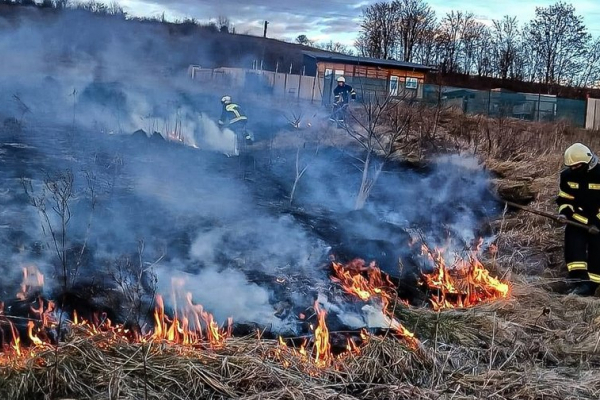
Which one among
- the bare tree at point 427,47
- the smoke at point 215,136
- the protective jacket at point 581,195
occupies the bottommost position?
the protective jacket at point 581,195

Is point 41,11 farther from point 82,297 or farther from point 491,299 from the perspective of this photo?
point 491,299

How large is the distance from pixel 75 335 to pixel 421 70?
3314 cm

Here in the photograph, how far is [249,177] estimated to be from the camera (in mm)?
10031

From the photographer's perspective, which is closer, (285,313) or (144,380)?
(144,380)

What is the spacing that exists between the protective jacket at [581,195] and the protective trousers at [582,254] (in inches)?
6.4

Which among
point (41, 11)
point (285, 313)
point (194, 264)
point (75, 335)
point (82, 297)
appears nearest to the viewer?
point (75, 335)

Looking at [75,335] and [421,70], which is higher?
[421,70]

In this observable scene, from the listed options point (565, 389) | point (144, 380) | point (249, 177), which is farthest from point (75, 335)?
point (249, 177)

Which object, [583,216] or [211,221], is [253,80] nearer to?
[211,221]

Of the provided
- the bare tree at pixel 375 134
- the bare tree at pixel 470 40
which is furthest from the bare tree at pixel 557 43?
the bare tree at pixel 375 134

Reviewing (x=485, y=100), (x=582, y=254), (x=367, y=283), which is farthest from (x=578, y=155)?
(x=485, y=100)

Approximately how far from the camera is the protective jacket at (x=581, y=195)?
Answer: 6914 millimetres

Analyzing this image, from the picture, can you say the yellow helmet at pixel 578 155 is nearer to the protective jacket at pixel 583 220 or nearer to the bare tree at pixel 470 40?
the protective jacket at pixel 583 220

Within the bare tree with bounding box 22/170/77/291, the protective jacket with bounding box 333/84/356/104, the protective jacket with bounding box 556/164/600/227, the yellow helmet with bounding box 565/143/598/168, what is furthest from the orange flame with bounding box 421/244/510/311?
the protective jacket with bounding box 333/84/356/104
